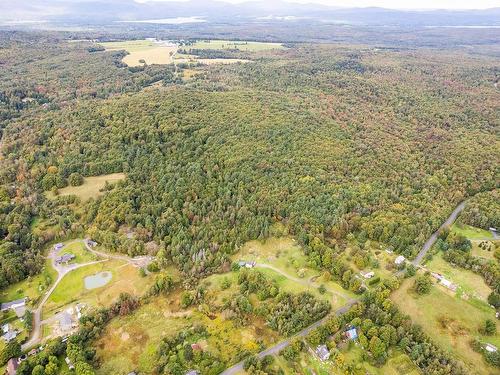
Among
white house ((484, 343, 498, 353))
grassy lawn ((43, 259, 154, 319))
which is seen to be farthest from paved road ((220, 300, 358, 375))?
grassy lawn ((43, 259, 154, 319))

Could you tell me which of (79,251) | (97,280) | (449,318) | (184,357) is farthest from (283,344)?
(79,251)

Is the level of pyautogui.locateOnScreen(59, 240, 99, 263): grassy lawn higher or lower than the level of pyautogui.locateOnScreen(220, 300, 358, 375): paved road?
higher

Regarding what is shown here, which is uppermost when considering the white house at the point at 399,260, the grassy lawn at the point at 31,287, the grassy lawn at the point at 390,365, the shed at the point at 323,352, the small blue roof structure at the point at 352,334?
the white house at the point at 399,260

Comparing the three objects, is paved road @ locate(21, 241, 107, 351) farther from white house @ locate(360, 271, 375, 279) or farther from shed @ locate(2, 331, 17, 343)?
white house @ locate(360, 271, 375, 279)

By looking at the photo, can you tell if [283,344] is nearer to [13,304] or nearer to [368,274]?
[368,274]

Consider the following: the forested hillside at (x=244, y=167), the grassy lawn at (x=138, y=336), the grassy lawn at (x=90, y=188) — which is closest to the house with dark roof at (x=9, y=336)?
the grassy lawn at (x=138, y=336)

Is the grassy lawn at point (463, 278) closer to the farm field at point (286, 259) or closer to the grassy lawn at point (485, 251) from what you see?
the grassy lawn at point (485, 251)
